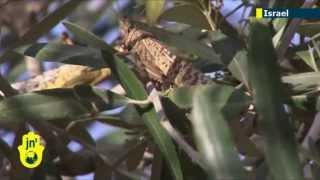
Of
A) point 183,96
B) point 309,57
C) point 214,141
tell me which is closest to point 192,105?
point 183,96

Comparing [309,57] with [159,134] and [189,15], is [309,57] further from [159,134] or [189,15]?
[159,134]

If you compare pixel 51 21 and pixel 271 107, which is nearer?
pixel 271 107

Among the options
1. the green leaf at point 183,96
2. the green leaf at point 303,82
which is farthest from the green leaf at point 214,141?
the green leaf at point 303,82

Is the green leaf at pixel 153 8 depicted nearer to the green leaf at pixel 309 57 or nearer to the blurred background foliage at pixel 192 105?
the blurred background foliage at pixel 192 105

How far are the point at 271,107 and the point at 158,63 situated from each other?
326 mm

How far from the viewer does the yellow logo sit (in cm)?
109

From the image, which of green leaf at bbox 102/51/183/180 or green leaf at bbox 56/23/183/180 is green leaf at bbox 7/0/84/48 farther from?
green leaf at bbox 102/51/183/180

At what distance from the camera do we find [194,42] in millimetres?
959

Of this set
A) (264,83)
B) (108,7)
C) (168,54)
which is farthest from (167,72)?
(108,7)

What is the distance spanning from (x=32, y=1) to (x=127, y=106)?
3.18 feet

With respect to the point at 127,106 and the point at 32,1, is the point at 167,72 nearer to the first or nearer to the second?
the point at 127,106

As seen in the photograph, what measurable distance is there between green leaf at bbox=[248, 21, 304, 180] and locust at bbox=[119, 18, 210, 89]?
22 cm

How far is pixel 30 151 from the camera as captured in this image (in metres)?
1.09

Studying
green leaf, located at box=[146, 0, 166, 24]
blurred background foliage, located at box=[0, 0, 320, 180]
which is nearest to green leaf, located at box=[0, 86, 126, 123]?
blurred background foliage, located at box=[0, 0, 320, 180]
